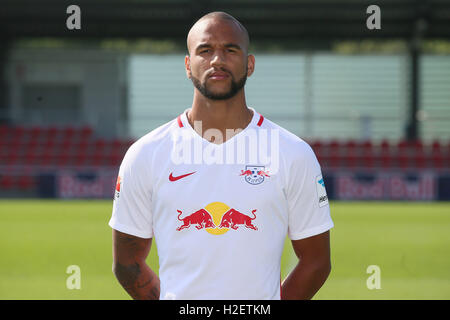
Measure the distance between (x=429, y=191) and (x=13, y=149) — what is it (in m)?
13.3

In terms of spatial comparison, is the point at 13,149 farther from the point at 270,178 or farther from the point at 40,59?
the point at 270,178

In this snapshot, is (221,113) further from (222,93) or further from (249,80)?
(249,80)

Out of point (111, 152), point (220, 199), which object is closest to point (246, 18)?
point (111, 152)

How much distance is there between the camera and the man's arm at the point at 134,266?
2348mm

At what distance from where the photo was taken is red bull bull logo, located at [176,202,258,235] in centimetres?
214

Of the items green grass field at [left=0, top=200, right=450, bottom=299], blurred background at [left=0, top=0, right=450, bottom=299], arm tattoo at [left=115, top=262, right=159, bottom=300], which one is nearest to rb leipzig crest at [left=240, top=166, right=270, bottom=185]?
arm tattoo at [left=115, top=262, right=159, bottom=300]

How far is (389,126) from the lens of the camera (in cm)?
2158

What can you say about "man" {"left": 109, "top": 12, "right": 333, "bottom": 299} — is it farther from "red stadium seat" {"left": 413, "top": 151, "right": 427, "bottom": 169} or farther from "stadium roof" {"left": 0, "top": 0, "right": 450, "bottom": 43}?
"red stadium seat" {"left": 413, "top": 151, "right": 427, "bottom": 169}

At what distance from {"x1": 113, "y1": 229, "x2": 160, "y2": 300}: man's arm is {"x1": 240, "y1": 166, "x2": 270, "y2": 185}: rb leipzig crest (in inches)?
19.7

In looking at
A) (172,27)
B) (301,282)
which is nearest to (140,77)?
(172,27)

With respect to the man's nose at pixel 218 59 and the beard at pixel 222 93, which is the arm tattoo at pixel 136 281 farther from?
the man's nose at pixel 218 59

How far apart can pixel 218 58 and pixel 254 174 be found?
451mm

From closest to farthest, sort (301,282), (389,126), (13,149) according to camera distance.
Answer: (301,282) < (13,149) < (389,126)

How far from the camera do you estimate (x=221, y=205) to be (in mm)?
2150
